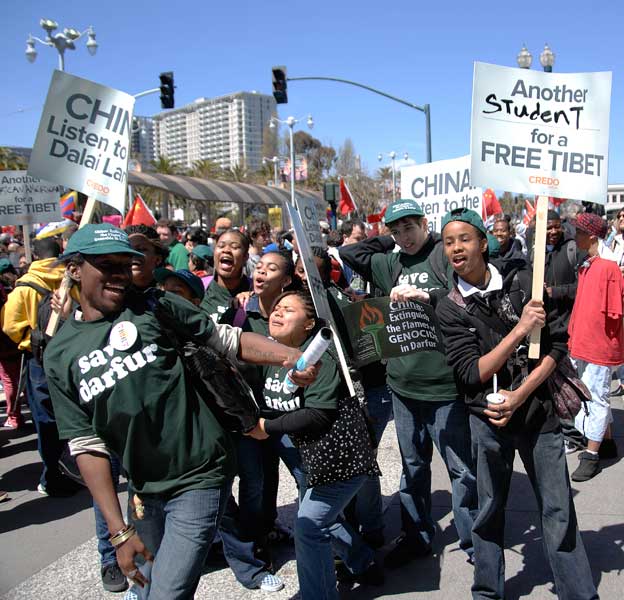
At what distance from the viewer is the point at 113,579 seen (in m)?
3.95

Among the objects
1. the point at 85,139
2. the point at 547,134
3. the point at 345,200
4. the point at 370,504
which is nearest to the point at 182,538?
the point at 370,504

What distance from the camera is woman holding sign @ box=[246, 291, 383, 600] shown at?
3.09 m

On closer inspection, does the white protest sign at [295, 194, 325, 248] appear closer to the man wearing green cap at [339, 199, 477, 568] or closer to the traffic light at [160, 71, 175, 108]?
the man wearing green cap at [339, 199, 477, 568]

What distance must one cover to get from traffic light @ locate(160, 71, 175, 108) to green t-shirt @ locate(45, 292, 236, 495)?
18.1 meters

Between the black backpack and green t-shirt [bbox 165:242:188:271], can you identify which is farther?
green t-shirt [bbox 165:242:188:271]

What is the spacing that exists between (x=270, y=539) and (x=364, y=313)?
74.5 inches

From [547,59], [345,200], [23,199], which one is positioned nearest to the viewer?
[23,199]

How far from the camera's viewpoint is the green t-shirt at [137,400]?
2.52 meters

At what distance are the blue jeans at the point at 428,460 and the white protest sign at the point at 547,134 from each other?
1354 millimetres

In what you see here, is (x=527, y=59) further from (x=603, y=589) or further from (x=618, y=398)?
(x=603, y=589)

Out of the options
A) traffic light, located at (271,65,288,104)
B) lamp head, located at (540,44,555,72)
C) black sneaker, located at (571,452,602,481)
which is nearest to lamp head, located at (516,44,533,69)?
lamp head, located at (540,44,555,72)

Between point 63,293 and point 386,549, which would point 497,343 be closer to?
point 386,549

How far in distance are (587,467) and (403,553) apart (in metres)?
2.07

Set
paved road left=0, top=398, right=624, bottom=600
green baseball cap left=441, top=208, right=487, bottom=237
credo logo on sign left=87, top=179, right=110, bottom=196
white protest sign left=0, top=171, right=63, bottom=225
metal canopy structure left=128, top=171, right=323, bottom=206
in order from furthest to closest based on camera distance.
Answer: metal canopy structure left=128, top=171, right=323, bottom=206 < white protest sign left=0, top=171, right=63, bottom=225 < credo logo on sign left=87, top=179, right=110, bottom=196 < paved road left=0, top=398, right=624, bottom=600 < green baseball cap left=441, top=208, right=487, bottom=237
